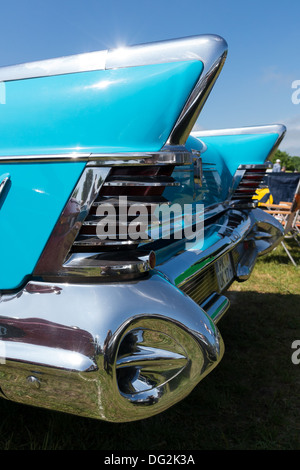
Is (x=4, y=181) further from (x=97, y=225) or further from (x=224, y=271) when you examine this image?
(x=224, y=271)

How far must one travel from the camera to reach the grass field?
1.86 metres

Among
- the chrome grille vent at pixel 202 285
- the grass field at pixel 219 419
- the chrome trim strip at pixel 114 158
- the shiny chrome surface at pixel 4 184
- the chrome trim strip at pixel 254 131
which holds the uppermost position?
the chrome trim strip at pixel 254 131

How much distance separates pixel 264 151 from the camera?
2.97 m

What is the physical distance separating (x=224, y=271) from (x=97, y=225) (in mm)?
1285

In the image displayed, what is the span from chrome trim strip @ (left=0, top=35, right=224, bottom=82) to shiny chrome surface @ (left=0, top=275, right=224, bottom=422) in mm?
743

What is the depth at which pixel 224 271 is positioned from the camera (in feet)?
7.88

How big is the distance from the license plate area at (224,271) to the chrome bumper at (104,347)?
88cm

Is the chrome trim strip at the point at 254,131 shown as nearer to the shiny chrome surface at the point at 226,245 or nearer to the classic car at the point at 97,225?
the shiny chrome surface at the point at 226,245

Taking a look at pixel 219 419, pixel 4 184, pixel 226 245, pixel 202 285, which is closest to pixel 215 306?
pixel 202 285

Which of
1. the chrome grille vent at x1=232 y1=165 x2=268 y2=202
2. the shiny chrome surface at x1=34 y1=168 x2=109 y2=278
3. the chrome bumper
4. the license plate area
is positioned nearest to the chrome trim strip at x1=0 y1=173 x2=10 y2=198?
the shiny chrome surface at x1=34 y1=168 x2=109 y2=278

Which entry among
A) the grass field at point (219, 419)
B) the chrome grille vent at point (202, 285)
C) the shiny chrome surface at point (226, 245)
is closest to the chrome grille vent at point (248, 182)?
the shiny chrome surface at point (226, 245)

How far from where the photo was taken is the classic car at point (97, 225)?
1.25m
